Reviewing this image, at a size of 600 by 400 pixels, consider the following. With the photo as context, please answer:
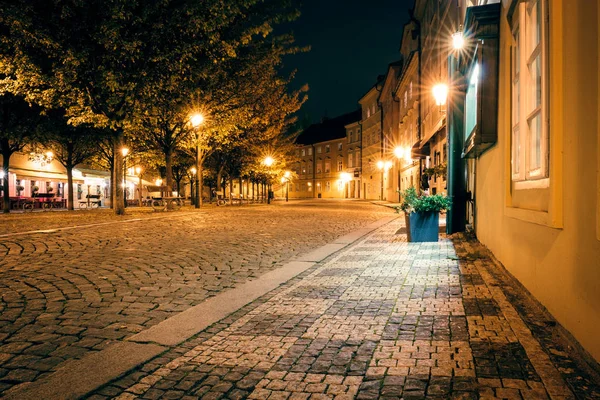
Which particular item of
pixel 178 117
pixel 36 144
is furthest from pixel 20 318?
pixel 36 144

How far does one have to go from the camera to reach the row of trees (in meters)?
16.4

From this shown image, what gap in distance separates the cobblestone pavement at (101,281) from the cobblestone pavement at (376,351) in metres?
0.77

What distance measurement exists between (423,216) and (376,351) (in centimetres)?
660

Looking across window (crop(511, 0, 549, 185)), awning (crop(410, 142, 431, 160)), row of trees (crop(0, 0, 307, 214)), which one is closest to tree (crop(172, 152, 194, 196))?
row of trees (crop(0, 0, 307, 214))

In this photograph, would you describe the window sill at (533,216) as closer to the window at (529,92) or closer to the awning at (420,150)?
the window at (529,92)

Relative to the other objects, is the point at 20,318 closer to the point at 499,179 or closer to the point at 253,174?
the point at 499,179

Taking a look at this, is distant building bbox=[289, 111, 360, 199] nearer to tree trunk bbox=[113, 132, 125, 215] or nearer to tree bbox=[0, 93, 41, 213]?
tree bbox=[0, 93, 41, 213]

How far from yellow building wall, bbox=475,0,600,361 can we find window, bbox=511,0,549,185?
362mm

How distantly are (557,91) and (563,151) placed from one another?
0.45m

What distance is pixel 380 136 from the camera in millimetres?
50375

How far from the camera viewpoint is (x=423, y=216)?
938 centimetres

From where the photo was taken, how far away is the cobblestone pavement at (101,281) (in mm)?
3432

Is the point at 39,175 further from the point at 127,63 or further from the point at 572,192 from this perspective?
the point at 572,192

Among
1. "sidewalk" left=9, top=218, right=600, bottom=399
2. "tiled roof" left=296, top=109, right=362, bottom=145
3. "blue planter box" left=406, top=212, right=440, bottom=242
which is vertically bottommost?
"sidewalk" left=9, top=218, right=600, bottom=399
